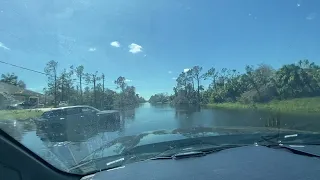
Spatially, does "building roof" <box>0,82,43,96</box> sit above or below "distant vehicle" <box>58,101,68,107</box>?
above

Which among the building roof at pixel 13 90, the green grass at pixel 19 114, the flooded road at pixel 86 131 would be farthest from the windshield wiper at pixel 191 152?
the building roof at pixel 13 90

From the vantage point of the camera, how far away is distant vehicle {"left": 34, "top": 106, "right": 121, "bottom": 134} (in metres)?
5.16

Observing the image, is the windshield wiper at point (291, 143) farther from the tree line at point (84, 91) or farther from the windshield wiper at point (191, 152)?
the tree line at point (84, 91)

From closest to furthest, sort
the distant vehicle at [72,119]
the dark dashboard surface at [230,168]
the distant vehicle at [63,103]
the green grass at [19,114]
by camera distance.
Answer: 1. the dark dashboard surface at [230,168]
2. the green grass at [19,114]
3. the distant vehicle at [72,119]
4. the distant vehicle at [63,103]

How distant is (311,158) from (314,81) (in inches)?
403

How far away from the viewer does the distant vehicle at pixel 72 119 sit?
5164 mm

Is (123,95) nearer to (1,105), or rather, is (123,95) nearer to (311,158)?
(1,105)

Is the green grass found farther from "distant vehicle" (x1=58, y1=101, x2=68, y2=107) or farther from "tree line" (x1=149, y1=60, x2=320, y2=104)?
"tree line" (x1=149, y1=60, x2=320, y2=104)

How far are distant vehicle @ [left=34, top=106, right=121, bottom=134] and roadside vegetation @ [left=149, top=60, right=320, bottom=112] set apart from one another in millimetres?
3200

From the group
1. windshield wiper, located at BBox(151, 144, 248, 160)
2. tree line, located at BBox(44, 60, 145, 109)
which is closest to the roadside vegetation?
tree line, located at BBox(44, 60, 145, 109)

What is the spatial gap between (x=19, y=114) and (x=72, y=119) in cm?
169

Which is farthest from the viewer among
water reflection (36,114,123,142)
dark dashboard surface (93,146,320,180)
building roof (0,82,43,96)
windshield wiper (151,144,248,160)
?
water reflection (36,114,123,142)

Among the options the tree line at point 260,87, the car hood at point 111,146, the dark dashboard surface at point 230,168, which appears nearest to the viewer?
the dark dashboard surface at point 230,168

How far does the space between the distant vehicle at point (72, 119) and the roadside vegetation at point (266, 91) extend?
3.20m
